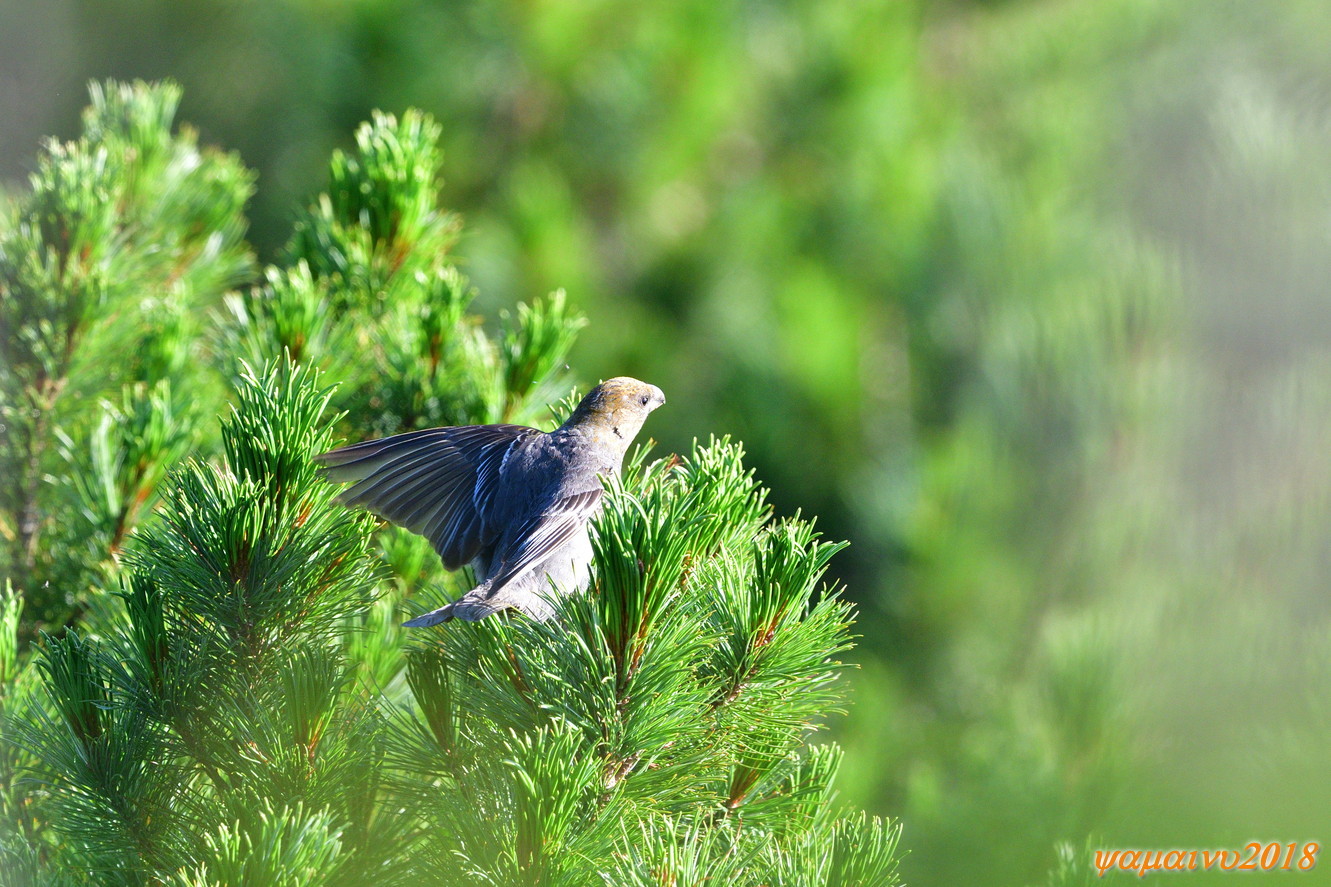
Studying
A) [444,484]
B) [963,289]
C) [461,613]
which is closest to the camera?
[461,613]

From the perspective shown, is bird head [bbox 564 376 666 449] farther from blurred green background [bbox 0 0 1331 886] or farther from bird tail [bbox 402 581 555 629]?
blurred green background [bbox 0 0 1331 886]

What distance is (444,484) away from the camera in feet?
2.21

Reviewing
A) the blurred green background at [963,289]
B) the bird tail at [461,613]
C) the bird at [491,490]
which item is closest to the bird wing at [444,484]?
the bird at [491,490]

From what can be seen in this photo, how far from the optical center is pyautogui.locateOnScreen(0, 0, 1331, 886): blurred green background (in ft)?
2.53

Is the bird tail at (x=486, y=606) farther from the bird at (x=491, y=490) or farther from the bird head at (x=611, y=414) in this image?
the bird head at (x=611, y=414)

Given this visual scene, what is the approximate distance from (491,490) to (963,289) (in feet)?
4.86

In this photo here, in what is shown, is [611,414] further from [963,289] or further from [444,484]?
[963,289]

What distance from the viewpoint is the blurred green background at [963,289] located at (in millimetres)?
772

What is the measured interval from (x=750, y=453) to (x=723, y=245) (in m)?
0.59

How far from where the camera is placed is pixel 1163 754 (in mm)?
896

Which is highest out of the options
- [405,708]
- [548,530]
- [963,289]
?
[963,289]

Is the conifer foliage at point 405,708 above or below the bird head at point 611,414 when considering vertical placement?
below

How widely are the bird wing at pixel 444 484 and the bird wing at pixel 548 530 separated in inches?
1.4

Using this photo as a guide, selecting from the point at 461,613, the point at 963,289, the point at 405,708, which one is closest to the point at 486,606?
the point at 461,613
